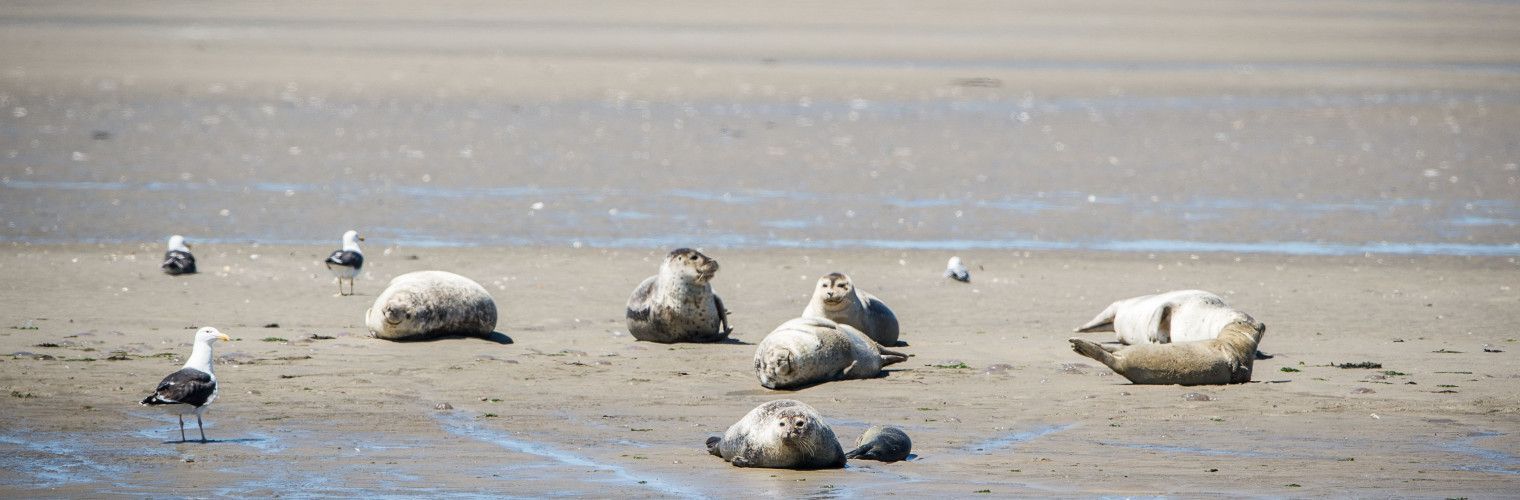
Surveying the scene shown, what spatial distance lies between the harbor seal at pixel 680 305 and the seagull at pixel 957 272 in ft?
9.83

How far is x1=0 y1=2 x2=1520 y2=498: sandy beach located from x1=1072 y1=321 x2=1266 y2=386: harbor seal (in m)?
0.09

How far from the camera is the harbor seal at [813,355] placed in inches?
376

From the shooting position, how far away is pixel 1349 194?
63.4ft

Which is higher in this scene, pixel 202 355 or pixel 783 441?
pixel 202 355

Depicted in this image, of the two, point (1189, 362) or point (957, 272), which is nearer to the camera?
point (1189, 362)

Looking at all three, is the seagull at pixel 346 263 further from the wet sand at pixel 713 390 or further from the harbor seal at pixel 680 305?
the harbor seal at pixel 680 305

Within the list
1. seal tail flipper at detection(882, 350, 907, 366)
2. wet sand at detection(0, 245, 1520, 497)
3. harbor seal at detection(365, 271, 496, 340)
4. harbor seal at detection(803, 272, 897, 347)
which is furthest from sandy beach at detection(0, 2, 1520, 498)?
harbor seal at detection(803, 272, 897, 347)

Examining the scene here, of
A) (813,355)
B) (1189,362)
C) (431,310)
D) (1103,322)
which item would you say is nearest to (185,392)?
(431,310)

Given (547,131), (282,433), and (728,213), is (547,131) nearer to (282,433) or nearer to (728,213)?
(728,213)

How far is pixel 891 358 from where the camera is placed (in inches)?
406

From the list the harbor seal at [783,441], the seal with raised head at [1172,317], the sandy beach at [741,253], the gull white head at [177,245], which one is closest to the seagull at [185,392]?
the sandy beach at [741,253]

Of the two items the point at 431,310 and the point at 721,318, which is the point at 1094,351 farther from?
the point at 431,310

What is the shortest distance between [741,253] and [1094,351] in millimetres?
5702

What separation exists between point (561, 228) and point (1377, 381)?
28.6 feet
